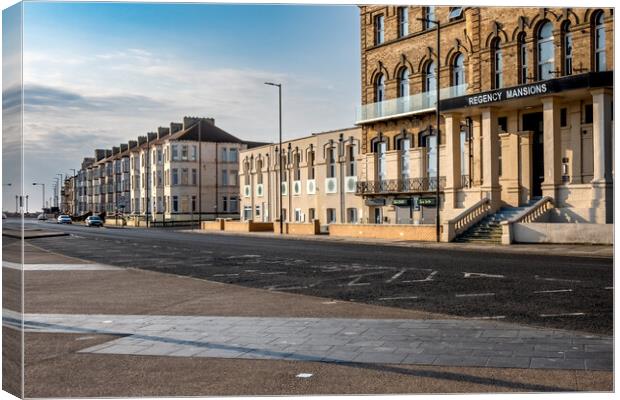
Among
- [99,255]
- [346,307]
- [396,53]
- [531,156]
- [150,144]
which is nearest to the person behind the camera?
[150,144]

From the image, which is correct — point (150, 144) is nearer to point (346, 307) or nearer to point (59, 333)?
point (59, 333)

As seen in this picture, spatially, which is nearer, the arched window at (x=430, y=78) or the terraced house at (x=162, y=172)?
the terraced house at (x=162, y=172)

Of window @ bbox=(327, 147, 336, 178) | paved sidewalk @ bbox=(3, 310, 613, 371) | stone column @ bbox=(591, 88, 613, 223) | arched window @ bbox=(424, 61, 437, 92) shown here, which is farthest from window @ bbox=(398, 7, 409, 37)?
paved sidewalk @ bbox=(3, 310, 613, 371)

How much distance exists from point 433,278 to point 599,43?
1842 centimetres

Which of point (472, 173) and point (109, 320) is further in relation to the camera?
Answer: point (472, 173)

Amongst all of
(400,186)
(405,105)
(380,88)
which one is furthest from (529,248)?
(380,88)

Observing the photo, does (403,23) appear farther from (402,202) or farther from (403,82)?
(402,202)

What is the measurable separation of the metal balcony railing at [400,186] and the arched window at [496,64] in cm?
563

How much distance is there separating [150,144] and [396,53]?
→ 104ft

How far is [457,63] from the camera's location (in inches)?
1499

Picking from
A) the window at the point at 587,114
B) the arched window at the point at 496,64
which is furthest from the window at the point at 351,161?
the window at the point at 587,114

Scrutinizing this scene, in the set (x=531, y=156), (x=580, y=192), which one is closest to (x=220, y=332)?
(x=580, y=192)

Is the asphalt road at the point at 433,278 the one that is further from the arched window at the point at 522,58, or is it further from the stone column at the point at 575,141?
the arched window at the point at 522,58

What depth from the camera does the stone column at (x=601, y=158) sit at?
95.0 feet
